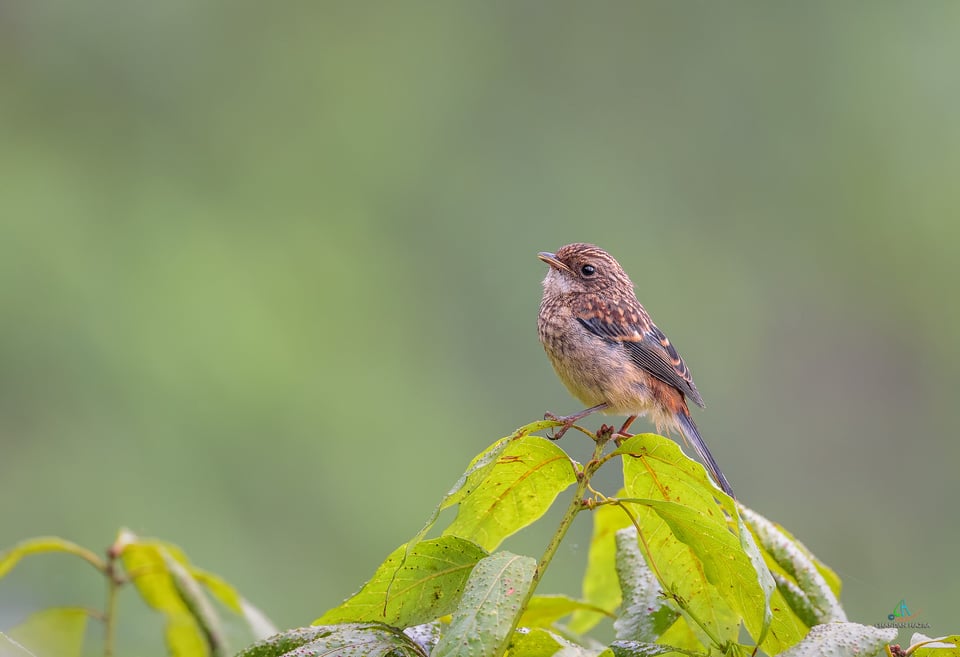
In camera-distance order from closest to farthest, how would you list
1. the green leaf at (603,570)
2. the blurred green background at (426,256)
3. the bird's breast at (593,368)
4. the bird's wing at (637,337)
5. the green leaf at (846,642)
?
the green leaf at (846,642) → the green leaf at (603,570) → the bird's breast at (593,368) → the bird's wing at (637,337) → the blurred green background at (426,256)

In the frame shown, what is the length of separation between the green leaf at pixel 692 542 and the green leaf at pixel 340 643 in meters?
0.48

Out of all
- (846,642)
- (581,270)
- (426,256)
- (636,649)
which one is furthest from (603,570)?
(426,256)

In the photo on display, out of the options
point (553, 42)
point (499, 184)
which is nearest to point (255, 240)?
point (499, 184)

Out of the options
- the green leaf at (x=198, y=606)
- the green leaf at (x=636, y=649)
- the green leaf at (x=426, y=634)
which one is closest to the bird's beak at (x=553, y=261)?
the green leaf at (x=198, y=606)

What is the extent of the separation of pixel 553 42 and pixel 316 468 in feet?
32.5

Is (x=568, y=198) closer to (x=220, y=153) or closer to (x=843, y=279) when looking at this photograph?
(x=843, y=279)

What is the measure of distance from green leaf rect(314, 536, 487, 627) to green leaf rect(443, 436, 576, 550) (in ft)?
0.48

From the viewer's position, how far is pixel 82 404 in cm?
1085

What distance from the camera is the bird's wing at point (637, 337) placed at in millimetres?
4133

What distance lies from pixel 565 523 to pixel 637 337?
94.7 inches

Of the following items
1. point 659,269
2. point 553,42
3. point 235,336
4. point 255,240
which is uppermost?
point 553,42

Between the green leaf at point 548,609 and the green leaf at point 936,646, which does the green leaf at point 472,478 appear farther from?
the green leaf at point 936,646

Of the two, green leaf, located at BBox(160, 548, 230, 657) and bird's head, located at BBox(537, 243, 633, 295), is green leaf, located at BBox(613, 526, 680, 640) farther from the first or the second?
bird's head, located at BBox(537, 243, 633, 295)

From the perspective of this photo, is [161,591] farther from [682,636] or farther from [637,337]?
[637,337]
